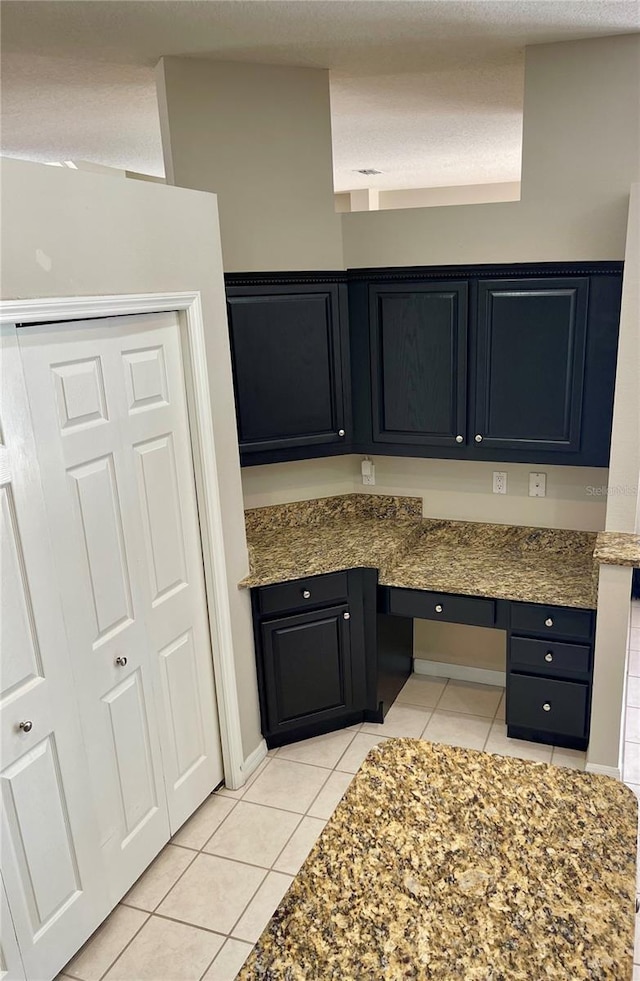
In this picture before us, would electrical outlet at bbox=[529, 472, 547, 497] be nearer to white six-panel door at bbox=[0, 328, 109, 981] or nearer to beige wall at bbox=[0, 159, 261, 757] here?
beige wall at bbox=[0, 159, 261, 757]

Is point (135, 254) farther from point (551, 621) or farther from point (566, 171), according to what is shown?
point (551, 621)

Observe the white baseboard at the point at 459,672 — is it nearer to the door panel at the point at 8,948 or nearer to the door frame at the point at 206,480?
the door frame at the point at 206,480

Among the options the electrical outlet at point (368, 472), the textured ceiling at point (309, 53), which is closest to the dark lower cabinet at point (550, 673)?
the electrical outlet at point (368, 472)

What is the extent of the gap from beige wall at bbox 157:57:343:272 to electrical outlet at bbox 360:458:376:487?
1020 millimetres

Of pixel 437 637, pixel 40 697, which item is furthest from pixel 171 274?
pixel 437 637

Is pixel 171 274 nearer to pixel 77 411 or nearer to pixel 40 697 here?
pixel 77 411

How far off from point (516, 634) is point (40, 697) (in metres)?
A: 2.01

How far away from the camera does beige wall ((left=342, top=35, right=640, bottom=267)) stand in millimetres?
2883

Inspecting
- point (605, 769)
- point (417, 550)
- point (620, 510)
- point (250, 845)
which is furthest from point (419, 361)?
point (250, 845)

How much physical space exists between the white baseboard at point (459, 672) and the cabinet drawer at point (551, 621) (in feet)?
2.56

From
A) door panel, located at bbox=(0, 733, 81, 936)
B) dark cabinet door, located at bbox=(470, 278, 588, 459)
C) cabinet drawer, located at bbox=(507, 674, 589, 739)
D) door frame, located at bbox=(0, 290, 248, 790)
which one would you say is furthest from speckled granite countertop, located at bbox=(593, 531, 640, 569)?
door panel, located at bbox=(0, 733, 81, 936)

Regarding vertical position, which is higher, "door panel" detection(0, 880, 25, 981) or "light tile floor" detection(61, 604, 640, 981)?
"door panel" detection(0, 880, 25, 981)

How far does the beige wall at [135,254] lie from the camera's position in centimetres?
191

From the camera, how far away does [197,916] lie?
2494mm
